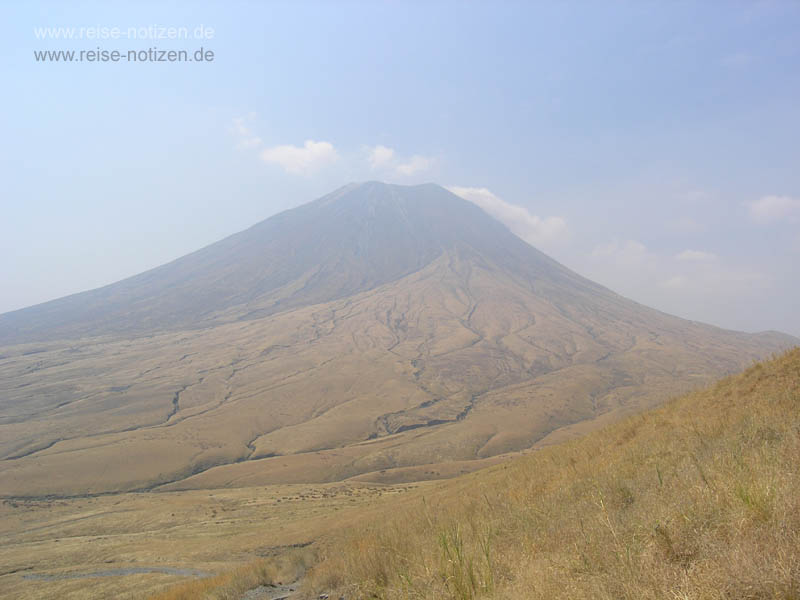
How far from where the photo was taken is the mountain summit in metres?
46.9

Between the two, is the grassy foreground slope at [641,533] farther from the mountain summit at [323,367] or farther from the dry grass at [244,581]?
the mountain summit at [323,367]

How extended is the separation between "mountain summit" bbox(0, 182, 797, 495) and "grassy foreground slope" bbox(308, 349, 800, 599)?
10410 mm

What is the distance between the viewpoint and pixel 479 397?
7181 centimetres

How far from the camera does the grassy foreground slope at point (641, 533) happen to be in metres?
2.57

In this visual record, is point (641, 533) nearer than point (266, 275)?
Yes

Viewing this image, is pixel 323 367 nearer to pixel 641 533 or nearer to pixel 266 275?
pixel 641 533

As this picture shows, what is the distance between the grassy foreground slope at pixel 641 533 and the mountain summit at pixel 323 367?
34.2ft

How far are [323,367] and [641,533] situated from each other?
79.3 meters

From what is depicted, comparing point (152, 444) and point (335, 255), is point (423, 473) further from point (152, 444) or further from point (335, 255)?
point (335, 255)

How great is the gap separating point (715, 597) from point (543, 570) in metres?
1.32

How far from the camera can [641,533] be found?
11.1 feet

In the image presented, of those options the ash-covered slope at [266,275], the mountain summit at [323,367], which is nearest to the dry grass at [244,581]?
the mountain summit at [323,367]

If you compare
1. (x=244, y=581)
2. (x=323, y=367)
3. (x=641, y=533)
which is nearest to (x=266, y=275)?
(x=323, y=367)

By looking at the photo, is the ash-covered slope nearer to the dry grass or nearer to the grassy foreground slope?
the dry grass
